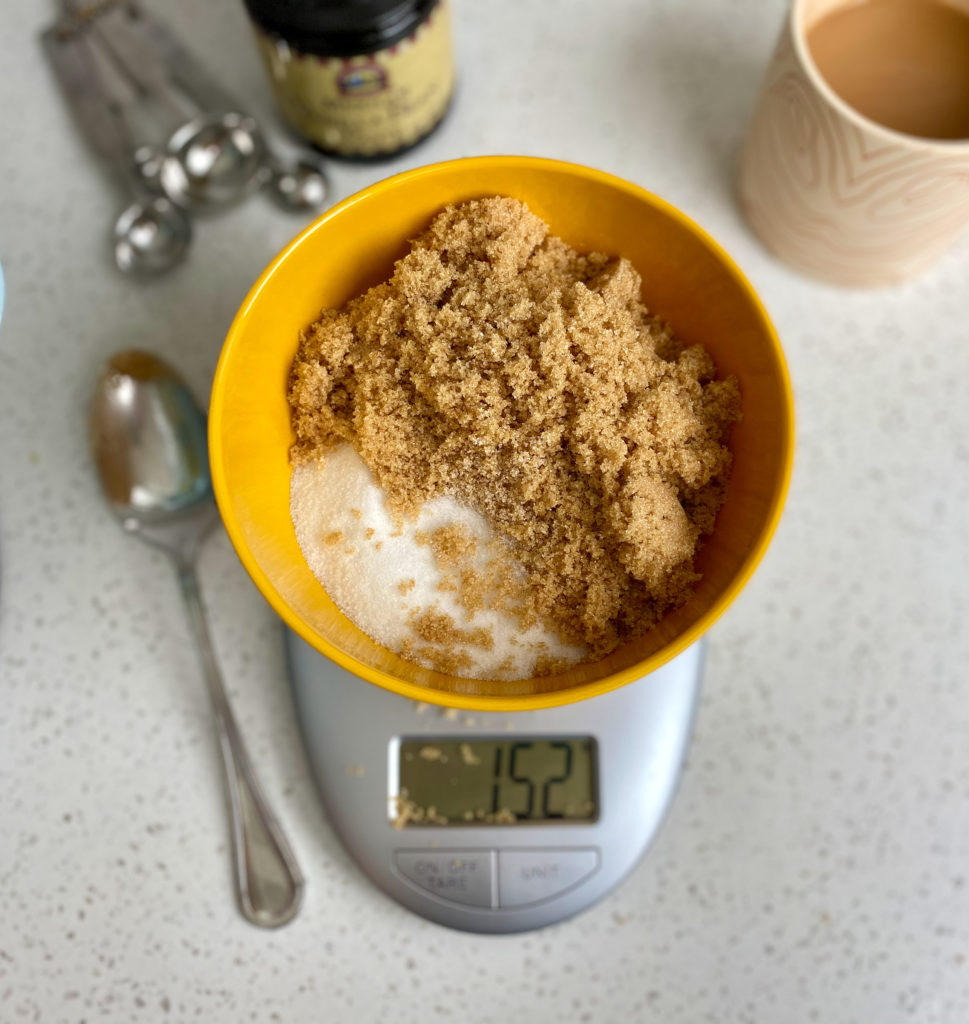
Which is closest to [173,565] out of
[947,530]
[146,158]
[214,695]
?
[214,695]

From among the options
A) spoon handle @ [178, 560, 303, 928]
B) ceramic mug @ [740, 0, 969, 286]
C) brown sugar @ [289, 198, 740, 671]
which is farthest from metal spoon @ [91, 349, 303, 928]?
ceramic mug @ [740, 0, 969, 286]

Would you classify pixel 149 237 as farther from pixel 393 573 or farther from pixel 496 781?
pixel 496 781

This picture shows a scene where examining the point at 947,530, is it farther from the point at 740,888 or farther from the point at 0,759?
the point at 0,759

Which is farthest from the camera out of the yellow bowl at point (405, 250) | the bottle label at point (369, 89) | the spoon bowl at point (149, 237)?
the spoon bowl at point (149, 237)

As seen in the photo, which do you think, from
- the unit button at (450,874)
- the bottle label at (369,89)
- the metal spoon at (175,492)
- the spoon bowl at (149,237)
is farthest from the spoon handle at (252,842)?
the bottle label at (369,89)

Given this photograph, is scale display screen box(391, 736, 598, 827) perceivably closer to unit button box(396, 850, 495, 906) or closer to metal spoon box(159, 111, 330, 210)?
unit button box(396, 850, 495, 906)

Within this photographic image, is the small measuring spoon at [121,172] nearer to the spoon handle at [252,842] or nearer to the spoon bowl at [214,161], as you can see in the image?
the spoon bowl at [214,161]

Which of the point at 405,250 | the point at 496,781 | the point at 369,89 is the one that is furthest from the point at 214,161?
the point at 496,781
